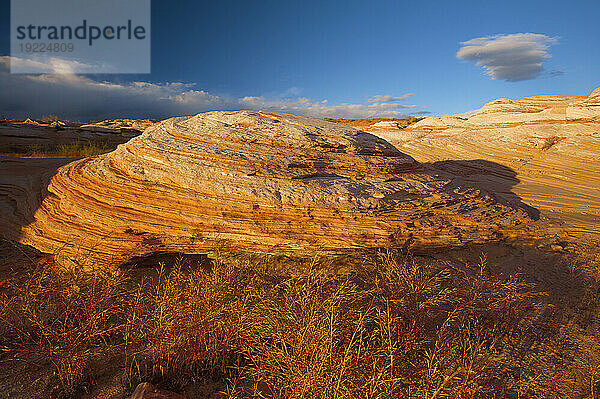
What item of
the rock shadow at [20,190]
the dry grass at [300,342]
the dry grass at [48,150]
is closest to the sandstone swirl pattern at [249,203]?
the rock shadow at [20,190]

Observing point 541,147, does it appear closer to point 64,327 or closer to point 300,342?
point 300,342

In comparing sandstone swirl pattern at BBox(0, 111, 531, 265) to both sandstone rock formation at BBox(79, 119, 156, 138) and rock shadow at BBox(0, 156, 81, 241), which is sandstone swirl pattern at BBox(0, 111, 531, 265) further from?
sandstone rock formation at BBox(79, 119, 156, 138)

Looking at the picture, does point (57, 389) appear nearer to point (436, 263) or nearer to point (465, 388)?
point (465, 388)

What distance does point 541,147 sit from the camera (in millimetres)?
10438

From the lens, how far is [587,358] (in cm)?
263

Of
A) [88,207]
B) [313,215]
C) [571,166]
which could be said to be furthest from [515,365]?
[571,166]

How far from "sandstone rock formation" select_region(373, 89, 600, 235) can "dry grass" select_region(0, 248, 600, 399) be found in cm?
386

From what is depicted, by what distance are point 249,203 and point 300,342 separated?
2.22m

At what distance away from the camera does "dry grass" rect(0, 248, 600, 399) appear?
6.64 feet

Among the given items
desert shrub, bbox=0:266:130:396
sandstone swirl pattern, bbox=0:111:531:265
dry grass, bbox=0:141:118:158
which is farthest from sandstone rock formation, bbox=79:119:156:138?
desert shrub, bbox=0:266:130:396

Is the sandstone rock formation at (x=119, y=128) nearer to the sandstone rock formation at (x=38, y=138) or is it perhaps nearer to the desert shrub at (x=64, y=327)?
the sandstone rock formation at (x=38, y=138)

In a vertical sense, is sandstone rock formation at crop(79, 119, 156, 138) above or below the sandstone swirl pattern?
above

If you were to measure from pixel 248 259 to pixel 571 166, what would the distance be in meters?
10.8

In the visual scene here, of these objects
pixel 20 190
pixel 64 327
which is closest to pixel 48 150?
pixel 20 190
